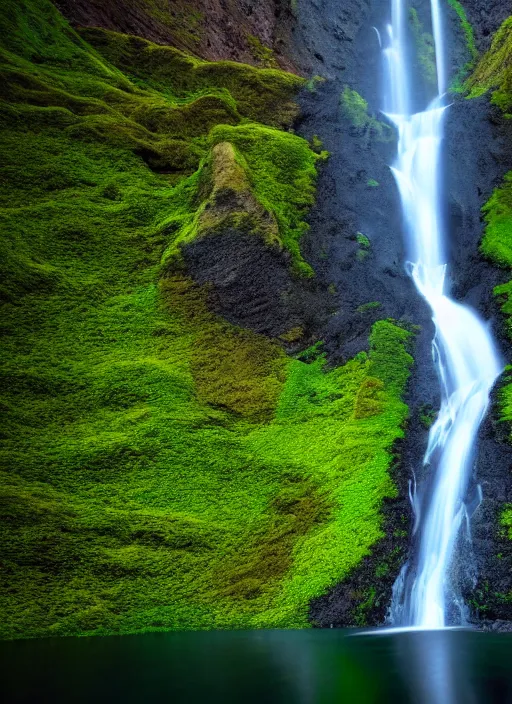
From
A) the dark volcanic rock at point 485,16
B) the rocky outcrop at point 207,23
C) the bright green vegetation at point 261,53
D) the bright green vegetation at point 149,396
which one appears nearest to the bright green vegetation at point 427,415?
the bright green vegetation at point 149,396

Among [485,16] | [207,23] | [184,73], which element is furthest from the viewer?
[485,16]

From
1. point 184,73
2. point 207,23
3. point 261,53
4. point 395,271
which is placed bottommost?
point 395,271

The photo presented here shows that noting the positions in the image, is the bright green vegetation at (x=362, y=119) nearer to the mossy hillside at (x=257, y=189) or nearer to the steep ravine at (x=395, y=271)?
the steep ravine at (x=395, y=271)

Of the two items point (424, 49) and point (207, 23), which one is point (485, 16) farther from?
point (207, 23)

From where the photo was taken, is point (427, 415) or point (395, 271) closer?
point (427, 415)

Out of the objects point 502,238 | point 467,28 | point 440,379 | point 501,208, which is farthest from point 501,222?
point 467,28

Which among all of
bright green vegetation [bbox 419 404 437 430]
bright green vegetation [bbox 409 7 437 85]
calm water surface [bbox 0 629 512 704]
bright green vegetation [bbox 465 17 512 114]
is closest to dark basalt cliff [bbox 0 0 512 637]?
bright green vegetation [bbox 419 404 437 430]

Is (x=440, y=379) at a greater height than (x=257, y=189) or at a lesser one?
lesser
